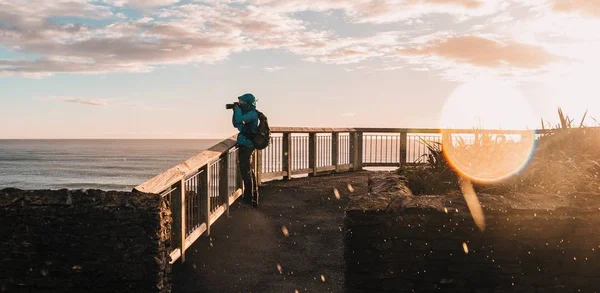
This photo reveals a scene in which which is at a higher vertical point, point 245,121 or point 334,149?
point 245,121

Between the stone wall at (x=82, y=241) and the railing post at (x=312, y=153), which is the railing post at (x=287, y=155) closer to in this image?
→ the railing post at (x=312, y=153)

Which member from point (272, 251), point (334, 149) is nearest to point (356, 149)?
point (334, 149)

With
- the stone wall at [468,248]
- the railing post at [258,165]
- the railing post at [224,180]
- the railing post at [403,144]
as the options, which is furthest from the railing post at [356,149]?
the stone wall at [468,248]

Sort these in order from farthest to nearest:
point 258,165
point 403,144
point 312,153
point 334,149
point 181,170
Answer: point 403,144, point 334,149, point 312,153, point 258,165, point 181,170

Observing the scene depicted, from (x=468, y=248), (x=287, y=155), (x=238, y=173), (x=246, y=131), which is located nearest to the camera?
(x=468, y=248)

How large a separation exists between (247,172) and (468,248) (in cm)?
512

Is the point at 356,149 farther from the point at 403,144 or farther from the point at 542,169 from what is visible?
the point at 542,169

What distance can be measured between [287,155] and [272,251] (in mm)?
5610

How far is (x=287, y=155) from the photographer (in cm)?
1294

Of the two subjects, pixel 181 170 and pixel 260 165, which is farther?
pixel 260 165

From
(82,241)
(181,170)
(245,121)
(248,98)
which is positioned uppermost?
(248,98)

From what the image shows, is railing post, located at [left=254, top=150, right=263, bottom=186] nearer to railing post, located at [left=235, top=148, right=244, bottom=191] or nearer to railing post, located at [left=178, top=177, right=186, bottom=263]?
railing post, located at [left=235, top=148, right=244, bottom=191]

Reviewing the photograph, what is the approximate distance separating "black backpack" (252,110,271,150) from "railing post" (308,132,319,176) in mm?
4506

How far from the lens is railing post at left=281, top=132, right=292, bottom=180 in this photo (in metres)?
12.8
